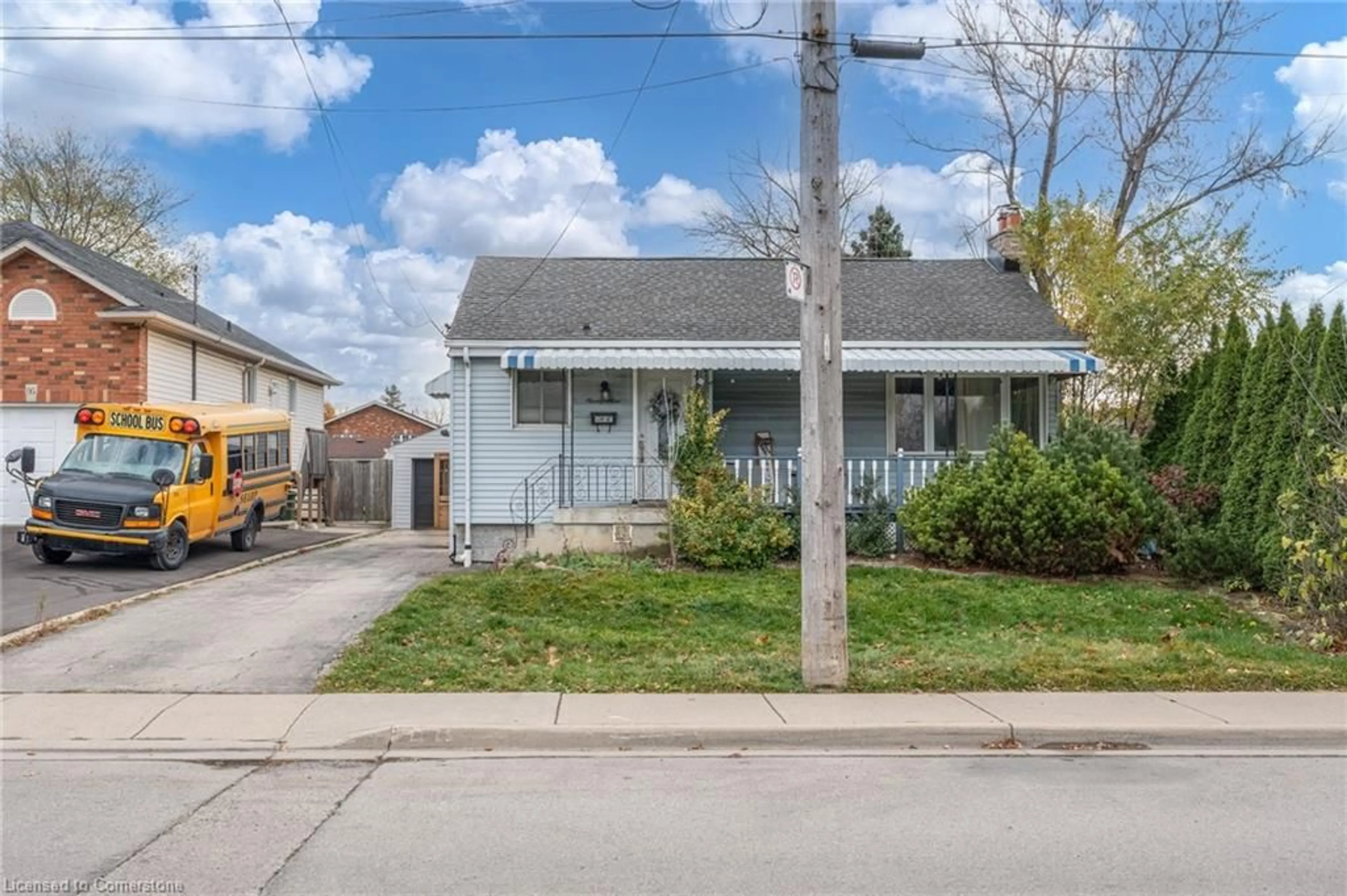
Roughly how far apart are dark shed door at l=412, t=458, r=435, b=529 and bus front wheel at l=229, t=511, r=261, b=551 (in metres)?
8.39

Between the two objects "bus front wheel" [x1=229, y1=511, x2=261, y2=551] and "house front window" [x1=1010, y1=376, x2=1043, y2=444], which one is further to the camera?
"bus front wheel" [x1=229, y1=511, x2=261, y2=551]

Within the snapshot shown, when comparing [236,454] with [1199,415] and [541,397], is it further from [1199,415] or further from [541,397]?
[1199,415]

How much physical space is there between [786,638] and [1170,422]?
8.84m

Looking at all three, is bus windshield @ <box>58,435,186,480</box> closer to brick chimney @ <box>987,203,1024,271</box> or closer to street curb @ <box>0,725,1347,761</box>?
street curb @ <box>0,725,1347,761</box>

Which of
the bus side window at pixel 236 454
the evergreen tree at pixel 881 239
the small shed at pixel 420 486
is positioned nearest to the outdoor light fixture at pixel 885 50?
the bus side window at pixel 236 454

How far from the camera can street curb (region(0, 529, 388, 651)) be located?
369 inches

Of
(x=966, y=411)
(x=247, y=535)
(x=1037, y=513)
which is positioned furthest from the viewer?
(x=247, y=535)

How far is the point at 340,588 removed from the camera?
12.8 meters

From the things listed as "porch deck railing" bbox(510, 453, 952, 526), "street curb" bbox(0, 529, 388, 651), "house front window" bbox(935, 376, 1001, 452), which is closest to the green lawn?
"porch deck railing" bbox(510, 453, 952, 526)

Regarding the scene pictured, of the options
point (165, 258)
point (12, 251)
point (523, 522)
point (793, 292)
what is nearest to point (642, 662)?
point (793, 292)

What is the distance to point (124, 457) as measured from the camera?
15.0 m

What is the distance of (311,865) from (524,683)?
139 inches

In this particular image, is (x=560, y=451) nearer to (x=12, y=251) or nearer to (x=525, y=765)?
(x=525, y=765)

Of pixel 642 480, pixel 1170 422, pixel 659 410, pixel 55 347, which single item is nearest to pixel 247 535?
pixel 55 347
